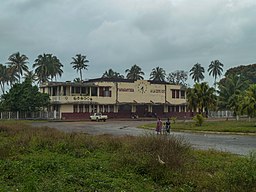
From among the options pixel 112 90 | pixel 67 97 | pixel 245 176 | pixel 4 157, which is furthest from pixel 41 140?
pixel 112 90

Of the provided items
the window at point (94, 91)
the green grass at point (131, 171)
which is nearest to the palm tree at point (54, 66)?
the window at point (94, 91)

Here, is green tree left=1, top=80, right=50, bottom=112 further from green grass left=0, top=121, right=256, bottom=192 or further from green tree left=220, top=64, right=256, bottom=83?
green tree left=220, top=64, right=256, bottom=83

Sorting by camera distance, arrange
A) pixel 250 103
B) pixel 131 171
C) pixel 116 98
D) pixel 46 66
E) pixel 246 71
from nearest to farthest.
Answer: pixel 131 171, pixel 250 103, pixel 116 98, pixel 46 66, pixel 246 71

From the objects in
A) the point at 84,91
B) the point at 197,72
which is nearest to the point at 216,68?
the point at 197,72

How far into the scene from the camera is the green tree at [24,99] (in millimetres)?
58775

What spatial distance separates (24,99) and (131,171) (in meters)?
51.6

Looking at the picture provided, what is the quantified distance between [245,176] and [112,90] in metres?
61.8

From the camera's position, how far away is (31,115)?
62.0 metres

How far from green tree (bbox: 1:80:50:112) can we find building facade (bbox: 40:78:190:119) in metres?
4.20

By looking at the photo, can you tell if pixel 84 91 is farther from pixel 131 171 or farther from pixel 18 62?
pixel 131 171

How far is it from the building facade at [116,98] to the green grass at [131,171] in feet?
166

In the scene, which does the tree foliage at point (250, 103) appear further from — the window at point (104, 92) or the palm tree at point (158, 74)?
the palm tree at point (158, 74)

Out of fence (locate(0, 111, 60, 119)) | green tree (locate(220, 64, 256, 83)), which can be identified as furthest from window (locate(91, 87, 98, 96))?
green tree (locate(220, 64, 256, 83))

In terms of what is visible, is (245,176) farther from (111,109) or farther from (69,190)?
(111,109)
